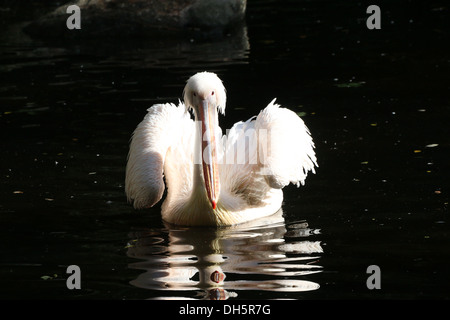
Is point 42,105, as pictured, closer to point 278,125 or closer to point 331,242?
point 278,125

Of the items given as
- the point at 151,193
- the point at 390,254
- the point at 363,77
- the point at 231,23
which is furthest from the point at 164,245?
the point at 231,23

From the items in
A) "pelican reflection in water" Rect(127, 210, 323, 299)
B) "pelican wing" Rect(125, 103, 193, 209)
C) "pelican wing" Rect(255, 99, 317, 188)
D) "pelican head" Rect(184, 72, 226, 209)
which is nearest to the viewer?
"pelican reflection in water" Rect(127, 210, 323, 299)

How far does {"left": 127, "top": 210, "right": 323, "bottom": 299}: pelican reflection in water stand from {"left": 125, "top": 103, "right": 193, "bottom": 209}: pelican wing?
34cm

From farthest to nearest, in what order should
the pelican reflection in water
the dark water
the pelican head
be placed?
1. the pelican head
2. the dark water
3. the pelican reflection in water

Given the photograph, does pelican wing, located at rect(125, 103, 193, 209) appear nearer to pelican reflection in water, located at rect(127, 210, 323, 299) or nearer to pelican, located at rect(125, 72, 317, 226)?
pelican, located at rect(125, 72, 317, 226)

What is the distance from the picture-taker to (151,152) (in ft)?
26.5

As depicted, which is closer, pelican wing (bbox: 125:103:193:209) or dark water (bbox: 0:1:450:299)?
dark water (bbox: 0:1:450:299)

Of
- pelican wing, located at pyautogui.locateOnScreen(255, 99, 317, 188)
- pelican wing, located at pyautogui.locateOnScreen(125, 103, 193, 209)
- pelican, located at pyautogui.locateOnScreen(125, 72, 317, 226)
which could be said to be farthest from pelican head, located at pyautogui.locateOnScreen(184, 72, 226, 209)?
pelican wing, located at pyautogui.locateOnScreen(255, 99, 317, 188)

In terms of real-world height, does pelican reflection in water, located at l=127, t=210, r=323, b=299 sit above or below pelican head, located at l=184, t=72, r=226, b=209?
below

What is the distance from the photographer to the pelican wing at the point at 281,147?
25.2 feet

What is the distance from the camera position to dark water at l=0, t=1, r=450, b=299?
645 cm

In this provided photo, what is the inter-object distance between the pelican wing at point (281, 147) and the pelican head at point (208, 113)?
51 cm

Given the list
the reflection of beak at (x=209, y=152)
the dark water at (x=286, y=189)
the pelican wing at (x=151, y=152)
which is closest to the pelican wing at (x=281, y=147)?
the dark water at (x=286, y=189)
